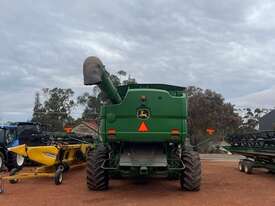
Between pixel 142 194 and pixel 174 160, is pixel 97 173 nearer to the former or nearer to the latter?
pixel 142 194

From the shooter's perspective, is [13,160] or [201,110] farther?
[201,110]

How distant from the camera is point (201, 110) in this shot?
55031 mm

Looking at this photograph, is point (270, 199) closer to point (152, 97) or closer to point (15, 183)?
point (152, 97)

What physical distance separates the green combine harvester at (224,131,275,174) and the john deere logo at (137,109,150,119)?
673 centimetres

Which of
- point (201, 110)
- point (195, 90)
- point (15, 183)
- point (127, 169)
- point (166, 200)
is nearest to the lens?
point (166, 200)

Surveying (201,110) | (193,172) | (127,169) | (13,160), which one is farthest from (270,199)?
(201,110)

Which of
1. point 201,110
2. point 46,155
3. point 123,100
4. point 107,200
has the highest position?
point 201,110

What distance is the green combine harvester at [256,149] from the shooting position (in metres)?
17.7

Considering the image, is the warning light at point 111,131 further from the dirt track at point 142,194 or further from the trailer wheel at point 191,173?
the trailer wheel at point 191,173

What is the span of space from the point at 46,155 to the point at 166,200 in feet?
19.6

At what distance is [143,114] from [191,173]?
2090mm

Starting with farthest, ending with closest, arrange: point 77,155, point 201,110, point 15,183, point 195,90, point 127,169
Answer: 1. point 195,90
2. point 201,110
3. point 77,155
4. point 15,183
5. point 127,169

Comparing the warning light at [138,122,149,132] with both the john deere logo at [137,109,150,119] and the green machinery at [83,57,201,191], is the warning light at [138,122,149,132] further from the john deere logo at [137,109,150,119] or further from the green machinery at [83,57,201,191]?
the john deere logo at [137,109,150,119]

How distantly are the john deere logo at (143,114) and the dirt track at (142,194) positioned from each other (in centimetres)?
198
